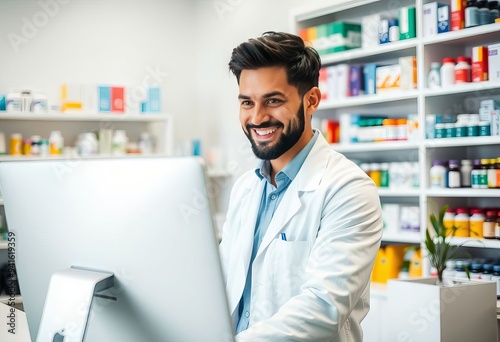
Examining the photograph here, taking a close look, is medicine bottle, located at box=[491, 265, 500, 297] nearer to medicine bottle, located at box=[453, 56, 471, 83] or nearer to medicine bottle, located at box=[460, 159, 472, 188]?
medicine bottle, located at box=[460, 159, 472, 188]

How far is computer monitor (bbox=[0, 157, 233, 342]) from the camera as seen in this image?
0.89m

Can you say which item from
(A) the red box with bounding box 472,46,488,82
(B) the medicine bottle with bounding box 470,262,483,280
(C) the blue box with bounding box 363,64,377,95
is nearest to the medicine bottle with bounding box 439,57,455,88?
(A) the red box with bounding box 472,46,488,82

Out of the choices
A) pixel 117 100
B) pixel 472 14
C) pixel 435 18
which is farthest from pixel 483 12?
pixel 117 100

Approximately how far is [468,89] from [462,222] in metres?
0.67

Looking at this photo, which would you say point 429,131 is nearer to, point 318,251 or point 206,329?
point 318,251

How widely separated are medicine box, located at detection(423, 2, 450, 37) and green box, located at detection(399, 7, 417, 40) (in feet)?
0.28

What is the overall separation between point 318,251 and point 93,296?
63 centimetres

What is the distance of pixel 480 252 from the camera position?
335 centimetres

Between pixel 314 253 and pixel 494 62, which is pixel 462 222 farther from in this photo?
pixel 314 253

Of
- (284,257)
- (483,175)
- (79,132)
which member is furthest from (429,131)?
(79,132)

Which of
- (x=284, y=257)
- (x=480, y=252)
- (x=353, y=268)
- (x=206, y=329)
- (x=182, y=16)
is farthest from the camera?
(x=182, y=16)

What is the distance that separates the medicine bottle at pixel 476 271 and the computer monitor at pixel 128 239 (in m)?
2.45

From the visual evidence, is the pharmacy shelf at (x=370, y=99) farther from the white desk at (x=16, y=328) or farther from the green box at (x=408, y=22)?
the white desk at (x=16, y=328)

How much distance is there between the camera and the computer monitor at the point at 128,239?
2.91ft
